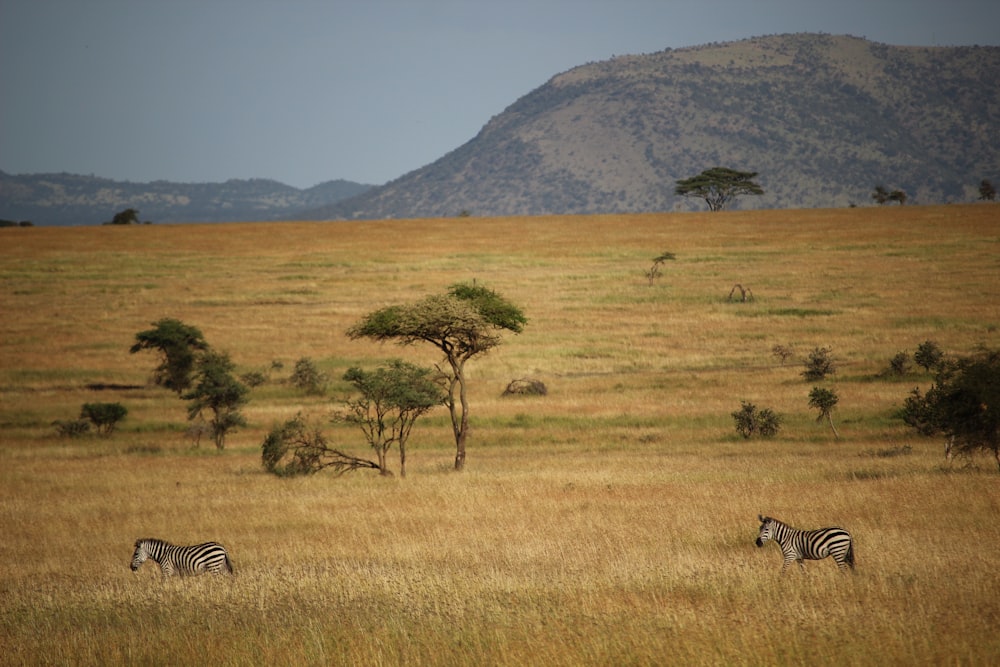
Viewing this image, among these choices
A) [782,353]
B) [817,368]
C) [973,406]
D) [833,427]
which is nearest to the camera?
[973,406]

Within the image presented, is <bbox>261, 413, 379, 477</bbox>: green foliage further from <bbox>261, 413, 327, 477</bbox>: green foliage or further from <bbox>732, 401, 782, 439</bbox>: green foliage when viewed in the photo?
<bbox>732, 401, 782, 439</bbox>: green foliage

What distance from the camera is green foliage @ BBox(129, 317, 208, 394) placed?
141 ft

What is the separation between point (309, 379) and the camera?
141ft

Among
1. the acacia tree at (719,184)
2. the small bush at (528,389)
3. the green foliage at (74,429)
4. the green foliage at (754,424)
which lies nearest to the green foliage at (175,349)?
the green foliage at (74,429)

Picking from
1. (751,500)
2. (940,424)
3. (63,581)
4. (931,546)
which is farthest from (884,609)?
(940,424)

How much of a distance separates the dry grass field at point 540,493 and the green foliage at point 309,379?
0.81m

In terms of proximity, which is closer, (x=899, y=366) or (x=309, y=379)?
(x=899, y=366)

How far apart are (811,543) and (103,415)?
3132cm

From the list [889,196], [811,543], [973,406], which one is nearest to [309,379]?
[973,406]

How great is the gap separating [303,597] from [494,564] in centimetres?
331

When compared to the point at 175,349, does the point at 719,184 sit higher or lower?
higher

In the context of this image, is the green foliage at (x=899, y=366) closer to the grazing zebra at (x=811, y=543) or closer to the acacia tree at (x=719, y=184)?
the grazing zebra at (x=811, y=543)

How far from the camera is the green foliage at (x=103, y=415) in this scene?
35656mm

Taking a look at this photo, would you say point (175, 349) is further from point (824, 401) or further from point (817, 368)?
point (817, 368)
